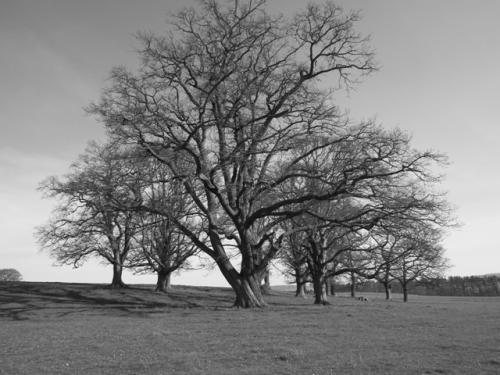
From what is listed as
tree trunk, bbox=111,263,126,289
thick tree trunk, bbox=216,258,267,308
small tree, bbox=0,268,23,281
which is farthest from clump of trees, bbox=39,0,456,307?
small tree, bbox=0,268,23,281

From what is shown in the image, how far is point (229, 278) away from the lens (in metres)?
26.5

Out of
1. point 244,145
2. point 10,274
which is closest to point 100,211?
point 244,145

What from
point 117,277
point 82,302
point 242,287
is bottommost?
point 82,302

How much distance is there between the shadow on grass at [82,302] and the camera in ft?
86.0

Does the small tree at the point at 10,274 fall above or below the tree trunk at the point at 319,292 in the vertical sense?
above

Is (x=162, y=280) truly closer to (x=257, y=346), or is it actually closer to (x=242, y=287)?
(x=242, y=287)

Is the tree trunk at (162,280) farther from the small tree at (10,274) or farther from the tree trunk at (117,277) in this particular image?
the small tree at (10,274)

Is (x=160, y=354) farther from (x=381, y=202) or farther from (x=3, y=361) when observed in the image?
(x=381, y=202)

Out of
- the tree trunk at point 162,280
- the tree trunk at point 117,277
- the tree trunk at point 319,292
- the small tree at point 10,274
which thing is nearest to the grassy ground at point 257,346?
the tree trunk at point 319,292

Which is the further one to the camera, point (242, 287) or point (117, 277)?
point (117, 277)

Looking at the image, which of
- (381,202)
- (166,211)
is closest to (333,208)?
(381,202)

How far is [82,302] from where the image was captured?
3222 cm

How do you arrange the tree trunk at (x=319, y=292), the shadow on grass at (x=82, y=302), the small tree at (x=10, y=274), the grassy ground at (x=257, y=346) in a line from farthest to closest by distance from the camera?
1. the small tree at (x=10, y=274)
2. the tree trunk at (x=319, y=292)
3. the shadow on grass at (x=82, y=302)
4. the grassy ground at (x=257, y=346)

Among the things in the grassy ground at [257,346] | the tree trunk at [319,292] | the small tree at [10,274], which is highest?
the small tree at [10,274]
